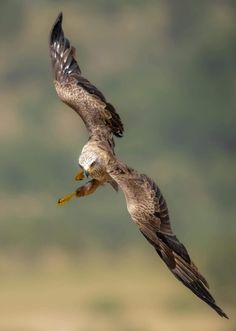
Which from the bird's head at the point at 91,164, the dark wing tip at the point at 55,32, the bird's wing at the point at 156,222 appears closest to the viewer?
the bird's wing at the point at 156,222

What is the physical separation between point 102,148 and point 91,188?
29 centimetres

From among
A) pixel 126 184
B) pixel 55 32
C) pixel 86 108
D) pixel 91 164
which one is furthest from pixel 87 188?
pixel 55 32

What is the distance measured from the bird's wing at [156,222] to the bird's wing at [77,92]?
0.78 metres

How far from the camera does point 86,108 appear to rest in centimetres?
750

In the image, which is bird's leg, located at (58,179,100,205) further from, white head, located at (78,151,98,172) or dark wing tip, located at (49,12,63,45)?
dark wing tip, located at (49,12,63,45)

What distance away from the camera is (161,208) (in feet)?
21.2

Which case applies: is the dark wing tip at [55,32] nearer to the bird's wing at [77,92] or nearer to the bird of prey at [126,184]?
the bird's wing at [77,92]

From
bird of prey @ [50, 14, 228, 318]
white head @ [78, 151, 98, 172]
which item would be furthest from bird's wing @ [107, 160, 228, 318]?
white head @ [78, 151, 98, 172]

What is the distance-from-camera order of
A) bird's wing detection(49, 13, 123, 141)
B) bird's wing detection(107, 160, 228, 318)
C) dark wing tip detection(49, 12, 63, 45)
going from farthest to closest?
dark wing tip detection(49, 12, 63, 45)
bird's wing detection(49, 13, 123, 141)
bird's wing detection(107, 160, 228, 318)

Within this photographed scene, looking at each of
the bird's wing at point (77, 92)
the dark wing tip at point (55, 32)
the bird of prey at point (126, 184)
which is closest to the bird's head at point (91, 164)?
the bird of prey at point (126, 184)

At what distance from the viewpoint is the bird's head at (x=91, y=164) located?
660cm

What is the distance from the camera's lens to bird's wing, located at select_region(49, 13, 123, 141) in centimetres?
738

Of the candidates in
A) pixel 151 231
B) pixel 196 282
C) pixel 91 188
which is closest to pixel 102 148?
pixel 91 188

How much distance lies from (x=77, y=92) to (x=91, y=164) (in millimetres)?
1228
